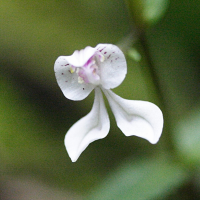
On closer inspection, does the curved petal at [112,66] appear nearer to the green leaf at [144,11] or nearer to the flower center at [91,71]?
the flower center at [91,71]

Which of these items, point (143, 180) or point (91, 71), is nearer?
point (91, 71)

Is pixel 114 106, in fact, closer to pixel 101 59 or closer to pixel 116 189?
pixel 101 59

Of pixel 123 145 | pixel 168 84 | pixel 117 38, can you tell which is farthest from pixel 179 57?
pixel 123 145

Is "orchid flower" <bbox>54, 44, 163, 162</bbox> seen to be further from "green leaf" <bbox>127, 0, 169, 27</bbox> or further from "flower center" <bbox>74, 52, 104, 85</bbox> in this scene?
"green leaf" <bbox>127, 0, 169, 27</bbox>

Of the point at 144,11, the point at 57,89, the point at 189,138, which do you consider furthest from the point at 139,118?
the point at 57,89

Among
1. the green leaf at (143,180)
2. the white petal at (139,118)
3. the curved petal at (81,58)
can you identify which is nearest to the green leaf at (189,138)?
the green leaf at (143,180)

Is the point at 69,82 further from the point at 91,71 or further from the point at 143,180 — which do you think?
the point at 143,180
